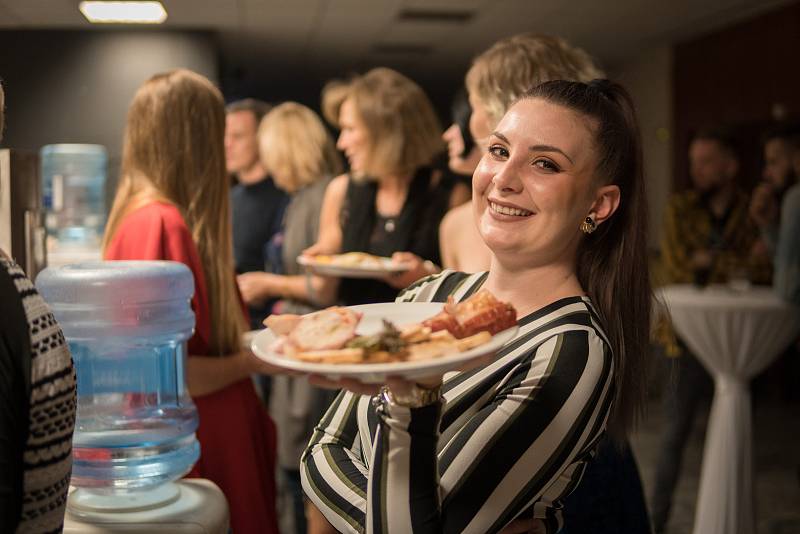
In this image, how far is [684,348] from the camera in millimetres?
3350

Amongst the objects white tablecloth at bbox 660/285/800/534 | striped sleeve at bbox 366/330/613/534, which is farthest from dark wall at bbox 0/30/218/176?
white tablecloth at bbox 660/285/800/534

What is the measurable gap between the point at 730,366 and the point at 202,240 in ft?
6.87

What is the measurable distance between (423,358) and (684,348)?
274 cm

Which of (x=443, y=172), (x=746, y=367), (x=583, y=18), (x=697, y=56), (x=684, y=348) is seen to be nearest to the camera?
(x=443, y=172)

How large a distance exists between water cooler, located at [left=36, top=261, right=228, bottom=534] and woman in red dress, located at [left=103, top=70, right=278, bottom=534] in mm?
168

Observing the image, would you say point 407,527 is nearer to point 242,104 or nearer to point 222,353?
point 222,353

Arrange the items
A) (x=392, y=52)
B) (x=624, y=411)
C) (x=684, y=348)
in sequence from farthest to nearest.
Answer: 1. (x=392, y=52)
2. (x=684, y=348)
3. (x=624, y=411)

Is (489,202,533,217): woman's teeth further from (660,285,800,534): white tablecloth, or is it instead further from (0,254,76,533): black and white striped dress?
(660,285,800,534): white tablecloth

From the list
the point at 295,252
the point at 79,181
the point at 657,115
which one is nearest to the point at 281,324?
the point at 295,252

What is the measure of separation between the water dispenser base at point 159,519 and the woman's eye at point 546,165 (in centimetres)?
74

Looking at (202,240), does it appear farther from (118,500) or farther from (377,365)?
(377,365)

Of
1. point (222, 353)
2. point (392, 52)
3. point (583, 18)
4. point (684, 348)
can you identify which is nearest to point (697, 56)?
point (583, 18)

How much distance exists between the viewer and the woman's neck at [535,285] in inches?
45.9

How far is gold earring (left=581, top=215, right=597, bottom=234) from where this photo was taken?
1.16 m
